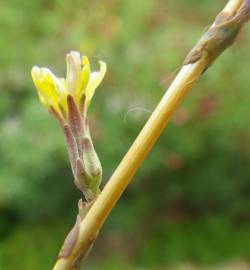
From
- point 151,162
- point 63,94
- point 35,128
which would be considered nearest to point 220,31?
point 63,94

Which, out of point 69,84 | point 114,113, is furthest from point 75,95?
point 114,113

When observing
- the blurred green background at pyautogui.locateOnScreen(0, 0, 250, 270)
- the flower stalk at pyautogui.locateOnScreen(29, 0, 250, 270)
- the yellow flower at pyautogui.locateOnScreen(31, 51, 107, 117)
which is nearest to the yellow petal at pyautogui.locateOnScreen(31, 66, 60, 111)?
the yellow flower at pyautogui.locateOnScreen(31, 51, 107, 117)

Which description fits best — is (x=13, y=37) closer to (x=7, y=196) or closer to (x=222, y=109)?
(x=7, y=196)

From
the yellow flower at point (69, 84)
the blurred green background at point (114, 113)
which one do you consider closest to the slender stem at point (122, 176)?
the yellow flower at point (69, 84)

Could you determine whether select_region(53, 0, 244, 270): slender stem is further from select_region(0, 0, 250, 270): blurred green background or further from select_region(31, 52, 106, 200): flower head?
select_region(0, 0, 250, 270): blurred green background

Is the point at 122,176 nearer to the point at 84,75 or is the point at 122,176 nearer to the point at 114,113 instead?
the point at 84,75

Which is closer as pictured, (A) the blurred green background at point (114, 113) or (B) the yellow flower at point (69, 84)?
(B) the yellow flower at point (69, 84)

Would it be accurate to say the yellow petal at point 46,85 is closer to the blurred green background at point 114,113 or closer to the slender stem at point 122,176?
the slender stem at point 122,176
